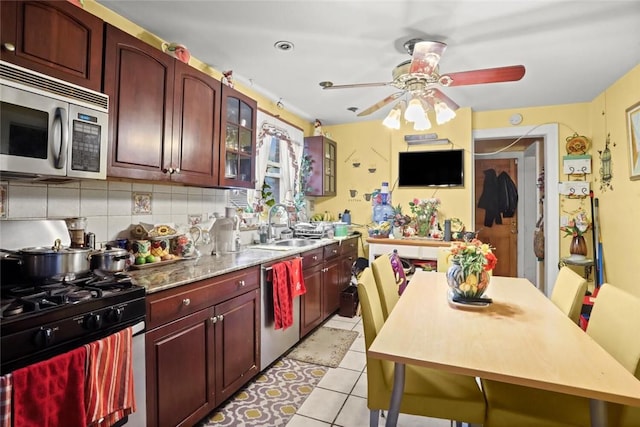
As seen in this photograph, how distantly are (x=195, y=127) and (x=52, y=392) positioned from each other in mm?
1600

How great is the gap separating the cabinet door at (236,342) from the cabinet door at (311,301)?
698 mm

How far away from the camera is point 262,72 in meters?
2.87

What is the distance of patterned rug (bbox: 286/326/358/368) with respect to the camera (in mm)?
2635

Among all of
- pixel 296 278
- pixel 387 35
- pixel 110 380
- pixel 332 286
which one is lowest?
pixel 332 286

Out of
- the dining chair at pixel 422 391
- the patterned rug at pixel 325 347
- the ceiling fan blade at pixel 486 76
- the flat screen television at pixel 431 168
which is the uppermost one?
the ceiling fan blade at pixel 486 76

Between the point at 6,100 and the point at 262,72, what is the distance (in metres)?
1.97

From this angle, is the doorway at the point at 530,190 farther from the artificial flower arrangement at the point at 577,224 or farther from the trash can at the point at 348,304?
the trash can at the point at 348,304

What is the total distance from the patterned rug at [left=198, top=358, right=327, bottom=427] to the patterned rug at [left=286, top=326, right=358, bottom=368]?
0.33 ft

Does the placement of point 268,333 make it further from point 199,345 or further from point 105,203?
point 105,203

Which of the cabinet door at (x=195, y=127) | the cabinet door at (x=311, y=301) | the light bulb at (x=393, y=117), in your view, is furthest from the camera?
the cabinet door at (x=311, y=301)

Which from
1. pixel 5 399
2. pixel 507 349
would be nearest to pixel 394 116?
pixel 507 349

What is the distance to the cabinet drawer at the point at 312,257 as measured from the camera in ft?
9.61

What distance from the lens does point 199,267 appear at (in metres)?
2.03

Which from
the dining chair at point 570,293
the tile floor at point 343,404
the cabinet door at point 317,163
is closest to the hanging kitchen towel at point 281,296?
the tile floor at point 343,404
